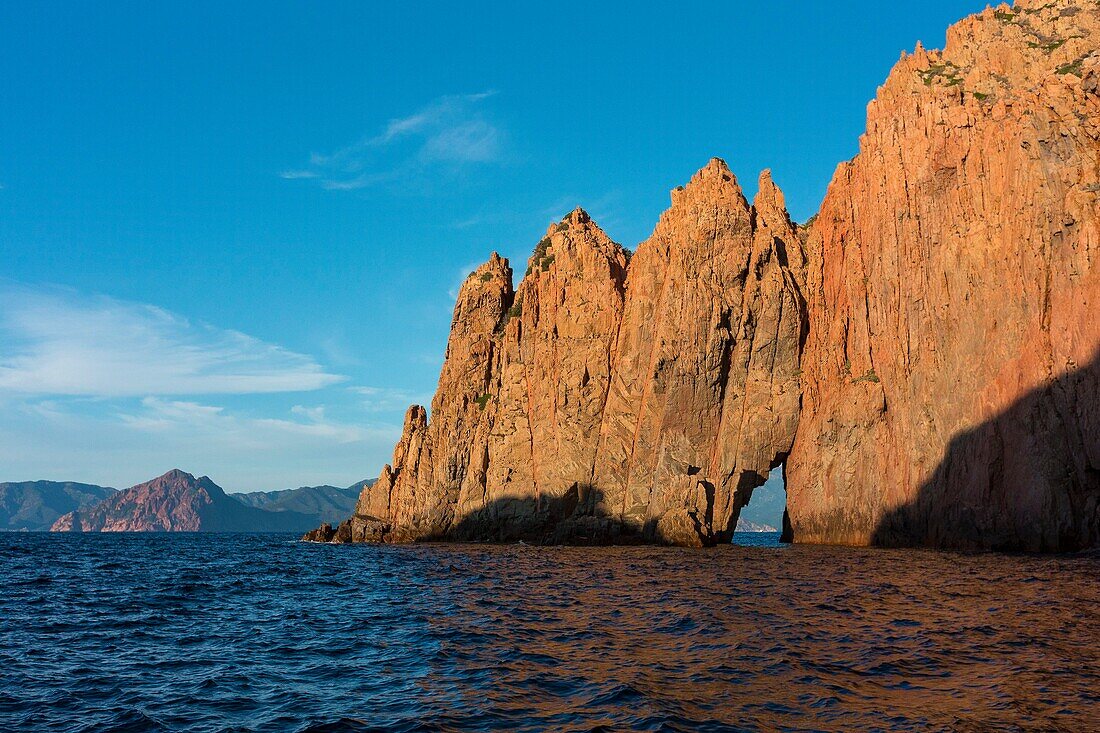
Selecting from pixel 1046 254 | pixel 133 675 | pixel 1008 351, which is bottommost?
pixel 133 675

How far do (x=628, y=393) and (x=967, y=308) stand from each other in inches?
1347

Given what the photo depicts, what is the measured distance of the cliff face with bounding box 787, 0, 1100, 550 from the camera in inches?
2093

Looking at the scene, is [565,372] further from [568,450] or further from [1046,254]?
[1046,254]

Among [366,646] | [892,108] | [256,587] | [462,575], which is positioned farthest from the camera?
[892,108]

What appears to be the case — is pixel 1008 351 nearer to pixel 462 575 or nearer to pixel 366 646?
pixel 462 575

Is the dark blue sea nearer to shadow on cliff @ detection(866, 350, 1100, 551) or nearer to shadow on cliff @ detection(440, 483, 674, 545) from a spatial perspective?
shadow on cliff @ detection(866, 350, 1100, 551)

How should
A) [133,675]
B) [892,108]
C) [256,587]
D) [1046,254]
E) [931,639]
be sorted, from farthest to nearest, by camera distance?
[892,108]
[1046,254]
[256,587]
[931,639]
[133,675]

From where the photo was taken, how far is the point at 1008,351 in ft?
185

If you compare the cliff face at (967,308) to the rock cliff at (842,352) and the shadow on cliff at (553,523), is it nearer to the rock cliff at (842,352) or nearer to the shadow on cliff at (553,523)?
the rock cliff at (842,352)

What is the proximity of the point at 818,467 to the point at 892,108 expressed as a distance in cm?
3400

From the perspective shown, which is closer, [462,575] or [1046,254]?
[462,575]

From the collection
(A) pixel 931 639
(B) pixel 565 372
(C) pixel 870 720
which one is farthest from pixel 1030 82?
(C) pixel 870 720

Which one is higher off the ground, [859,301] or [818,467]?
[859,301]

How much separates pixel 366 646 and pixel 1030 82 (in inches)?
2625
